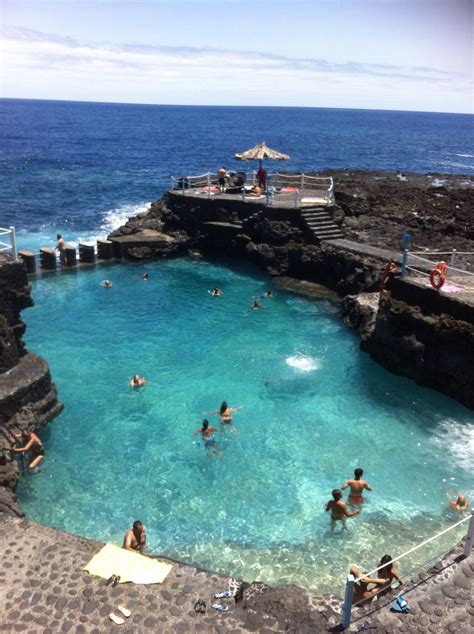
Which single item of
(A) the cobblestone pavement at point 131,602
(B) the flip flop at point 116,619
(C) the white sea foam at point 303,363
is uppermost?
(B) the flip flop at point 116,619

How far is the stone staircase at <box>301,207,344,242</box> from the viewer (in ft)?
96.8

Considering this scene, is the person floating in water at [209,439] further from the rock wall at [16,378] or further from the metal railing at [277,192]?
the metal railing at [277,192]

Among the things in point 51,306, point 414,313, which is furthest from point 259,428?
point 51,306

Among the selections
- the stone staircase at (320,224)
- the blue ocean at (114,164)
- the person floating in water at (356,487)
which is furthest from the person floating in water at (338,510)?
the blue ocean at (114,164)

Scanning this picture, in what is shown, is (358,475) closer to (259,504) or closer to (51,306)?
(259,504)

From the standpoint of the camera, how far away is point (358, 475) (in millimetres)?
13492

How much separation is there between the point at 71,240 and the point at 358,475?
30.6m

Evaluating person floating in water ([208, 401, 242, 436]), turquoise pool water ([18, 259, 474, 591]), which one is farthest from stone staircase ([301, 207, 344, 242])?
person floating in water ([208, 401, 242, 436])

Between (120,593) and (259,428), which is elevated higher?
(120,593)

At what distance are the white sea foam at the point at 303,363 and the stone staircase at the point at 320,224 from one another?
32.7 ft

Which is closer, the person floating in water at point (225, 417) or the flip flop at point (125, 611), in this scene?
the flip flop at point (125, 611)

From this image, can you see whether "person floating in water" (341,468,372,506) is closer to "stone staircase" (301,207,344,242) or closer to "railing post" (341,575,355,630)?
"railing post" (341,575,355,630)

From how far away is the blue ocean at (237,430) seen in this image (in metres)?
12.8

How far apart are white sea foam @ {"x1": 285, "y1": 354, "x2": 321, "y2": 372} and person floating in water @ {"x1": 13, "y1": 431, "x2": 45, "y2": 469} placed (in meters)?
→ 9.80
